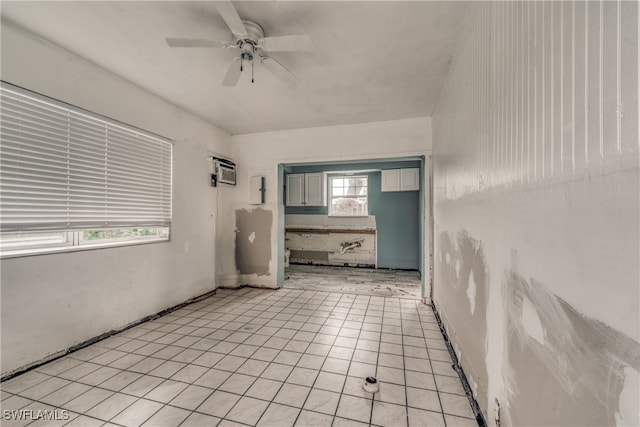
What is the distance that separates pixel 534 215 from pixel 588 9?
2.13 ft

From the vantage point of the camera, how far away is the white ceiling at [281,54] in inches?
Answer: 69.3

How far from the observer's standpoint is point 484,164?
59.6 inches

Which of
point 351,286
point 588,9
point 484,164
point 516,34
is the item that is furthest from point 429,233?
point 588,9

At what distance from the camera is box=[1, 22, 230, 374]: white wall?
1936mm

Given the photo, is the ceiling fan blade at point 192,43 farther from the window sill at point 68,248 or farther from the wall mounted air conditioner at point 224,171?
the wall mounted air conditioner at point 224,171

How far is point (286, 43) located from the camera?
5.85ft

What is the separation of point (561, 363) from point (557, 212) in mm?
499

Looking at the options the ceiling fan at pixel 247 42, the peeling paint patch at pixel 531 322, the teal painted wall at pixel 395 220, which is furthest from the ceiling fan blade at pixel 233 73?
the teal painted wall at pixel 395 220

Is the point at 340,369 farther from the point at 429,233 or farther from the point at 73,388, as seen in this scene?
the point at 429,233

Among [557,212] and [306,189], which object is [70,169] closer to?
[557,212]

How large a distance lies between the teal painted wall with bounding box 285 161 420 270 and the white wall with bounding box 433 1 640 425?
4.12 meters

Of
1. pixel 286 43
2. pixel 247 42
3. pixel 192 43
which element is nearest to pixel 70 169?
pixel 192 43

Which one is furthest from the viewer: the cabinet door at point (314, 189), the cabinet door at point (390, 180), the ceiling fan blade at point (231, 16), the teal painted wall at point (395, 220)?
the cabinet door at point (314, 189)

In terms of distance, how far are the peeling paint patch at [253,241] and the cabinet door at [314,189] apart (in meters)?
1.85
